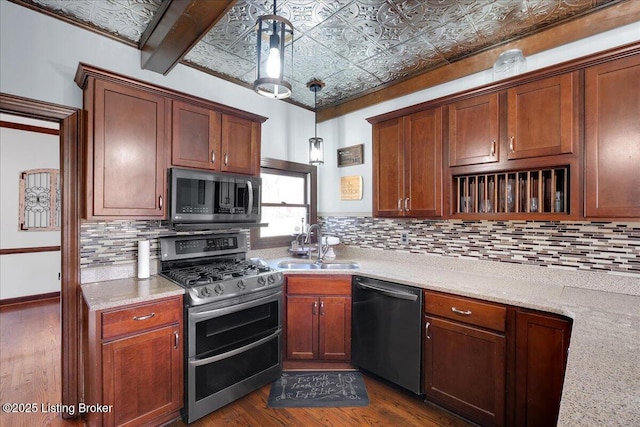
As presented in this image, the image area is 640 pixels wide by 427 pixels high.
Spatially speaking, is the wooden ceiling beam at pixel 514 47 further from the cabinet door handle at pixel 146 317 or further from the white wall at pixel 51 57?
the cabinet door handle at pixel 146 317

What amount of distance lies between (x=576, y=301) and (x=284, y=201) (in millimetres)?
2677

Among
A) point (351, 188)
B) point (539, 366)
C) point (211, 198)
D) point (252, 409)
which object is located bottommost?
point (252, 409)

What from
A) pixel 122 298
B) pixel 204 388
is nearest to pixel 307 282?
pixel 204 388

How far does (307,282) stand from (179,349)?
41.9 inches

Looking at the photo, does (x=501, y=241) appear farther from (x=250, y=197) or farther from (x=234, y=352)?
(x=234, y=352)

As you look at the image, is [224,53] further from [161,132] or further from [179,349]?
[179,349]

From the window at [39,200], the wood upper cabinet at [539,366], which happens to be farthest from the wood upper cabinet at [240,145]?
the window at [39,200]

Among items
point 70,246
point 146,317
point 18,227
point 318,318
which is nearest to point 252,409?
point 318,318

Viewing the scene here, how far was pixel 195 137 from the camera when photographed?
2.39 metres

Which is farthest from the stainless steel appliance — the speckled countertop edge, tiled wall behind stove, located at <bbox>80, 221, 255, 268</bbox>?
the speckled countertop edge

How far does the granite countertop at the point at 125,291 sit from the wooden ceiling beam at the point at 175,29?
5.21 feet

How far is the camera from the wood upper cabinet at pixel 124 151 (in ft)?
6.35

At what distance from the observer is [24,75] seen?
1.93 meters

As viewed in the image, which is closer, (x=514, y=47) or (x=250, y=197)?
(x=514, y=47)
